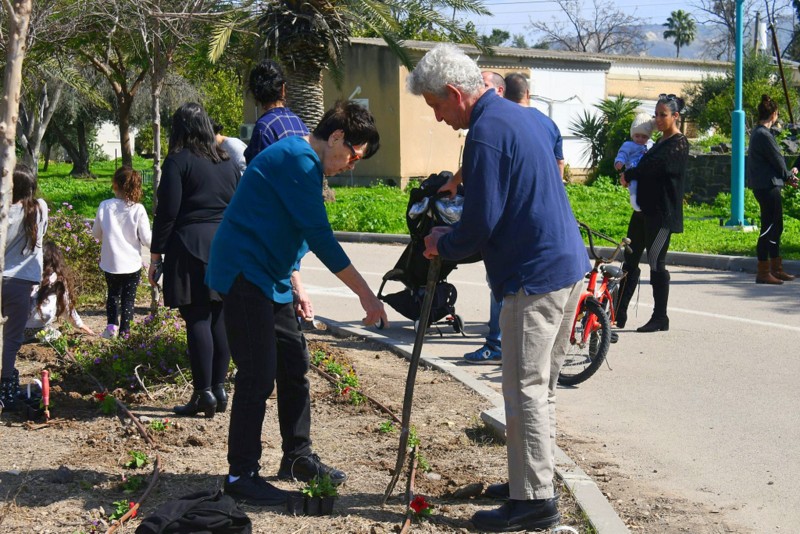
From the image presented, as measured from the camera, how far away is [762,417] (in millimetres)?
6195

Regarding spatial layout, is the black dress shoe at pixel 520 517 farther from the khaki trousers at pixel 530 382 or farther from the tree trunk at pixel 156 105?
the tree trunk at pixel 156 105

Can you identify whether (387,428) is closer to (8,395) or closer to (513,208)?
(513,208)

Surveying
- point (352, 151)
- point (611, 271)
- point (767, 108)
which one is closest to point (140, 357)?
point (352, 151)

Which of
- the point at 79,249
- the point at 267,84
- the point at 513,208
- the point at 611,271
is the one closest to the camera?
the point at 513,208

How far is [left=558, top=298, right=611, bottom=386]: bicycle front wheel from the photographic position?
7.12m

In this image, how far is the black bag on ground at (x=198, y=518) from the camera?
12.3ft

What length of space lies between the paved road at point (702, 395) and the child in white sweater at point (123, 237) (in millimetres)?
2188

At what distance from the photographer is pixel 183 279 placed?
231 inches

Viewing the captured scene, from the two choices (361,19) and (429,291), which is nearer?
(429,291)

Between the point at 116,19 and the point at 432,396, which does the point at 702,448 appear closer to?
the point at 432,396

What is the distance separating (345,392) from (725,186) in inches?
633

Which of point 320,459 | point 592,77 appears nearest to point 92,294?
point 320,459

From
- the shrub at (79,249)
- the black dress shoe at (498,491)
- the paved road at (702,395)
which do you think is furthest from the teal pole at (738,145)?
the black dress shoe at (498,491)

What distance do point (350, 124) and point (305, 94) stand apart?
18221 mm
